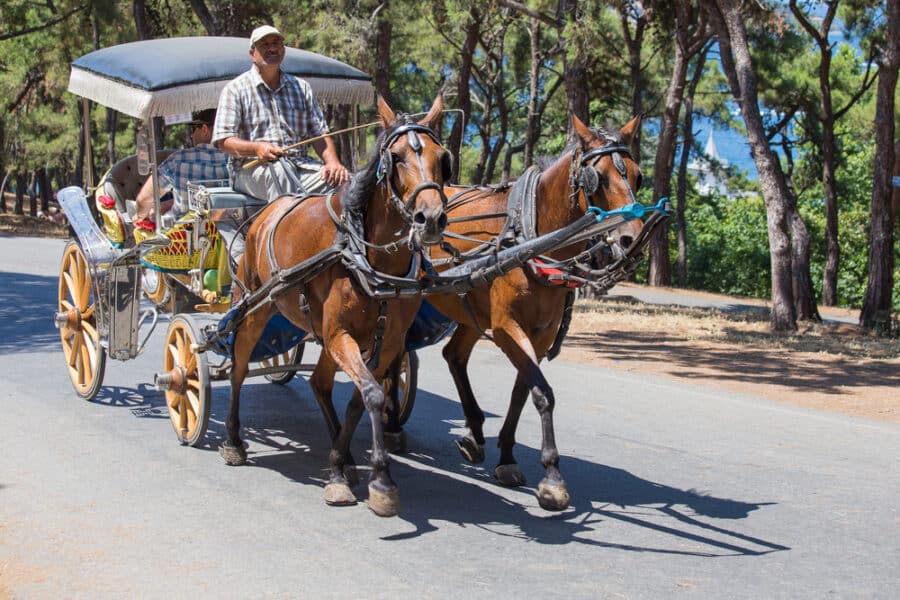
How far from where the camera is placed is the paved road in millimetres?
4969

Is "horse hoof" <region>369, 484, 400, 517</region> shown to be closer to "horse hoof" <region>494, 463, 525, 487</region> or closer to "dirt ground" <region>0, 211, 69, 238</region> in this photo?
"horse hoof" <region>494, 463, 525, 487</region>

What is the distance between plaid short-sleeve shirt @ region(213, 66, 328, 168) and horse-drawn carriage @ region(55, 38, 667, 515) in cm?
51

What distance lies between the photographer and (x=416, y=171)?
5461 mm

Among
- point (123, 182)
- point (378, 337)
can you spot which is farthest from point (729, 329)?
point (378, 337)

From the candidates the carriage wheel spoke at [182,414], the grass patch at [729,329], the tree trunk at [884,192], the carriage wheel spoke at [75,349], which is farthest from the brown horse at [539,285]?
the tree trunk at [884,192]

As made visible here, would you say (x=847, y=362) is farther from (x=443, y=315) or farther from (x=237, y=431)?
(x=237, y=431)

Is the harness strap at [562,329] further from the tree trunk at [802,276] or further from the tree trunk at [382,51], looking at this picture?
the tree trunk at [382,51]

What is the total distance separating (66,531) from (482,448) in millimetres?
2947

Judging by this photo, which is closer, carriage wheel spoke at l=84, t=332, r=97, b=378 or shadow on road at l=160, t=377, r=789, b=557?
shadow on road at l=160, t=377, r=789, b=557

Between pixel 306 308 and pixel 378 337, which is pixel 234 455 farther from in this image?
pixel 378 337

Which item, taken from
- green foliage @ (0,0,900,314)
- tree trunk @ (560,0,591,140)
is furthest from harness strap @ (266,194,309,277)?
green foliage @ (0,0,900,314)

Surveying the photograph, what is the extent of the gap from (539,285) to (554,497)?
130cm

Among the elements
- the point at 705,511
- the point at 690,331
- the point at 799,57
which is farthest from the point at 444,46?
the point at 705,511

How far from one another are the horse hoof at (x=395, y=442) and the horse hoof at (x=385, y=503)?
1868 mm
